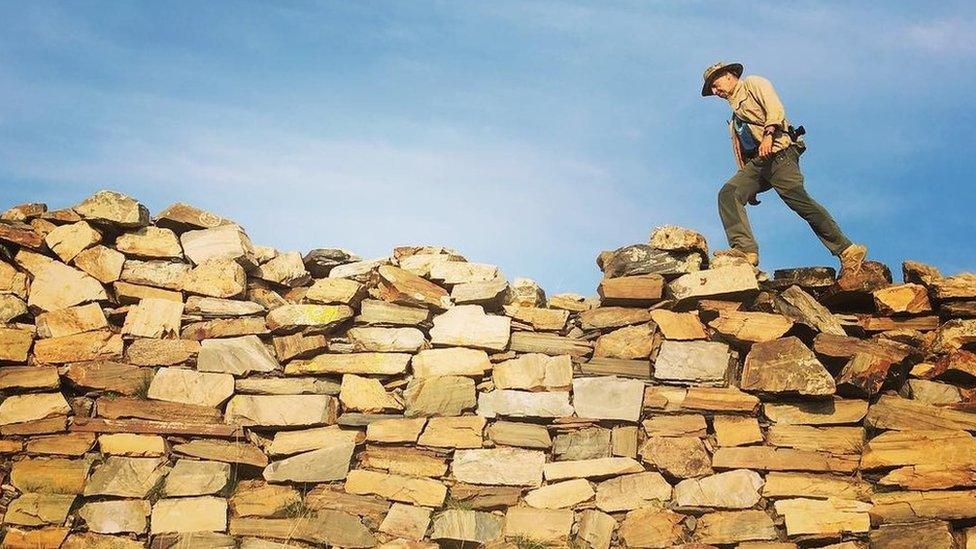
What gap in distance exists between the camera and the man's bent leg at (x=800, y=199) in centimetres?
766

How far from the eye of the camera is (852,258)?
751cm

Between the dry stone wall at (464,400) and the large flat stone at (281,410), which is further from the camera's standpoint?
the large flat stone at (281,410)

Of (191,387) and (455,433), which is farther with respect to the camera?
(191,387)

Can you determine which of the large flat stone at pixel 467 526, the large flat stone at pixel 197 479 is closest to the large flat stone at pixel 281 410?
A: the large flat stone at pixel 197 479

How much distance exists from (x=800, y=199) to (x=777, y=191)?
0.79 feet

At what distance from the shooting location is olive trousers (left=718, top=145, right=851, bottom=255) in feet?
25.3

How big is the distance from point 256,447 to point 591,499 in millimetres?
2851

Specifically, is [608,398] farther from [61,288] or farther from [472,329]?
[61,288]

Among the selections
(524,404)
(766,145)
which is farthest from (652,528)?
(766,145)

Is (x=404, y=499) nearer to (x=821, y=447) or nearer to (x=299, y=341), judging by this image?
(x=299, y=341)

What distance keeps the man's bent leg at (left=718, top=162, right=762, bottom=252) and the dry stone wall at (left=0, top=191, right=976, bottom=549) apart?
589 millimetres

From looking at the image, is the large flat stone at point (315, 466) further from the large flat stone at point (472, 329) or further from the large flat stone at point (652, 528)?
the large flat stone at point (652, 528)

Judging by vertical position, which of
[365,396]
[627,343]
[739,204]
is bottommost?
[365,396]

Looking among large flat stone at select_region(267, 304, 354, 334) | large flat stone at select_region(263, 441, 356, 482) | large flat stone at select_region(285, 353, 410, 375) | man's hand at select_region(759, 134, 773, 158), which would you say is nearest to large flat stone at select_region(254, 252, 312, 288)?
large flat stone at select_region(267, 304, 354, 334)
